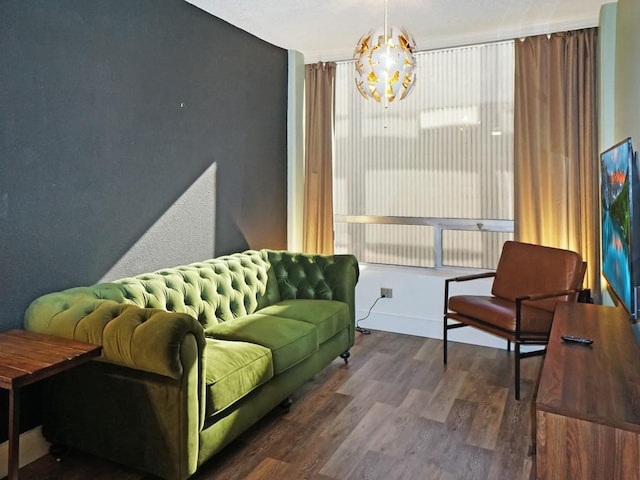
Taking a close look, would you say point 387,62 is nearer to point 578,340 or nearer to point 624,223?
point 624,223

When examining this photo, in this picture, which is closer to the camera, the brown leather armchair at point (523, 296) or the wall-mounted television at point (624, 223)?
the wall-mounted television at point (624, 223)

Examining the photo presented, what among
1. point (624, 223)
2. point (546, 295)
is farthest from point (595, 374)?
point (546, 295)

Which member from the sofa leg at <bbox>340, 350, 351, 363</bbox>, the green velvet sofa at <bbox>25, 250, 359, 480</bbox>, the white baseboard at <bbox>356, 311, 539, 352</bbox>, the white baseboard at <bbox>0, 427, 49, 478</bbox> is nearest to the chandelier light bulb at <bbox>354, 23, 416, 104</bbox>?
the green velvet sofa at <bbox>25, 250, 359, 480</bbox>

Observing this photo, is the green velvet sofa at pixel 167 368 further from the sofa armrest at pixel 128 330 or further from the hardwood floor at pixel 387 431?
the hardwood floor at pixel 387 431

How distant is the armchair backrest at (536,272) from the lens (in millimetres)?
3352

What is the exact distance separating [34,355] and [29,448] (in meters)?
0.78

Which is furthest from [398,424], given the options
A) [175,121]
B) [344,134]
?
[344,134]

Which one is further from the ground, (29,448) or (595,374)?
(595,374)

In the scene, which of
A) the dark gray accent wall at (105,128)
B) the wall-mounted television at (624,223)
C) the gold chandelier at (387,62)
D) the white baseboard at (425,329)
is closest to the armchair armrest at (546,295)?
the wall-mounted television at (624,223)

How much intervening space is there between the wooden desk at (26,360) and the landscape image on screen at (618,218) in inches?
87.0

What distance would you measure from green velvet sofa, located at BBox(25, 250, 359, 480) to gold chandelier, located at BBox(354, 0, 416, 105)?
1.50 metres

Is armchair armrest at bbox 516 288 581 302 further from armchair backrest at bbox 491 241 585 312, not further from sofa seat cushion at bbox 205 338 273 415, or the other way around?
sofa seat cushion at bbox 205 338 273 415

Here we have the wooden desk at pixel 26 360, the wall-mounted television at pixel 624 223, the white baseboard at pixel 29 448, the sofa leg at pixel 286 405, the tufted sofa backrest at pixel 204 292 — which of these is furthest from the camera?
the sofa leg at pixel 286 405

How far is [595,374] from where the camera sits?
1708 mm
